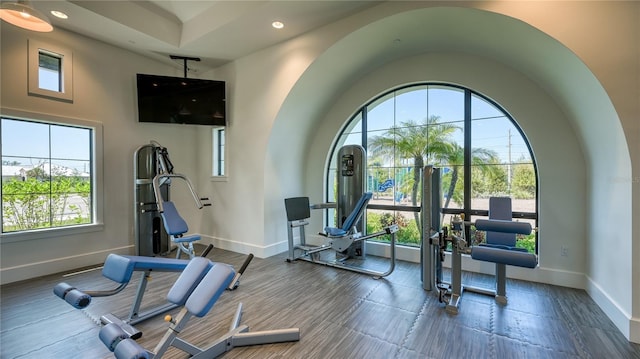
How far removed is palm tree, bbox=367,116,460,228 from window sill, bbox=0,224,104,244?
15.6 feet

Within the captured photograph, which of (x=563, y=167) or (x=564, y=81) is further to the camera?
(x=563, y=167)

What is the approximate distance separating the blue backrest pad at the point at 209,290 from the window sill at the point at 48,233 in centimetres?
355

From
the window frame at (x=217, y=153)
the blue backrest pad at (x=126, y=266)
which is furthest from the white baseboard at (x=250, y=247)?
the blue backrest pad at (x=126, y=266)

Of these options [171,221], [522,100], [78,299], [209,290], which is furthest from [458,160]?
[78,299]

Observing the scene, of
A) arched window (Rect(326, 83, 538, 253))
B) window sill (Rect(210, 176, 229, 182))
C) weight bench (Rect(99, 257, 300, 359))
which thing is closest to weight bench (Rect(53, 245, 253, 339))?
weight bench (Rect(99, 257, 300, 359))

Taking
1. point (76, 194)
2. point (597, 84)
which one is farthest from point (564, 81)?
point (76, 194)

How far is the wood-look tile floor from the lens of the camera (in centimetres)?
214

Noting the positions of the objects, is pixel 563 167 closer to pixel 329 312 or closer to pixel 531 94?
pixel 531 94

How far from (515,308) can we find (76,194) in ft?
20.0

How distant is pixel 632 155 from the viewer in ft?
7.43

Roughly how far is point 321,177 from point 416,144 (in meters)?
1.84

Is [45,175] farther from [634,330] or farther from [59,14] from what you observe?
[634,330]

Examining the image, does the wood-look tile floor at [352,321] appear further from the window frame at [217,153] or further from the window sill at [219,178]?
the window frame at [217,153]

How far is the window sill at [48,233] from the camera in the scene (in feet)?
11.3
